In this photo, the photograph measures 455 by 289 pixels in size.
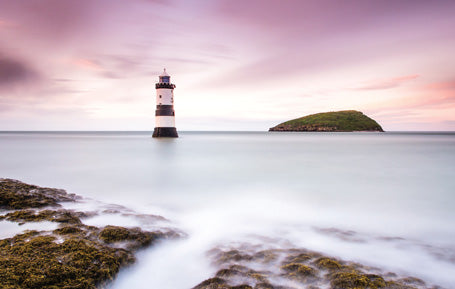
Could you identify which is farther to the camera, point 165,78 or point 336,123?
point 336,123

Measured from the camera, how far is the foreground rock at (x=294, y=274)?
A: 279cm

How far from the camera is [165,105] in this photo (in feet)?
86.1

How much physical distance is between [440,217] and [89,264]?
248 inches

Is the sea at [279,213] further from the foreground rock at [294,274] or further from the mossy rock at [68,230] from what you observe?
the mossy rock at [68,230]

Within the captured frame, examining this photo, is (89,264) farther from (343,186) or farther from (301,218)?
(343,186)

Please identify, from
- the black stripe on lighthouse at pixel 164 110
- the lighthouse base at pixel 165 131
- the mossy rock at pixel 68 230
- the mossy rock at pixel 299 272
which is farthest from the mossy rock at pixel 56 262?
the lighthouse base at pixel 165 131

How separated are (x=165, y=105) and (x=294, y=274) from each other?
2464 centimetres

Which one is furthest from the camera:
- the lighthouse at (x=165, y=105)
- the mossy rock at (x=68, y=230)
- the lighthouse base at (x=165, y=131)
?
the lighthouse base at (x=165, y=131)

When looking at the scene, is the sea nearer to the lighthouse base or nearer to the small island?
the lighthouse base

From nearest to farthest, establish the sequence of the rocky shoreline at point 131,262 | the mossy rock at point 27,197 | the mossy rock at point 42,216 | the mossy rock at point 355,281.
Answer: the rocky shoreline at point 131,262
the mossy rock at point 355,281
the mossy rock at point 42,216
the mossy rock at point 27,197

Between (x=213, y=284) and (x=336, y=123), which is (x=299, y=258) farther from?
(x=336, y=123)

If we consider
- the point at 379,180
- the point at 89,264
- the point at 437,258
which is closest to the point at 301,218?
the point at 437,258

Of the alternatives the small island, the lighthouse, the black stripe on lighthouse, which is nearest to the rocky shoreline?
the lighthouse

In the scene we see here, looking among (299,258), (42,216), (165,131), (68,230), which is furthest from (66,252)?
(165,131)
